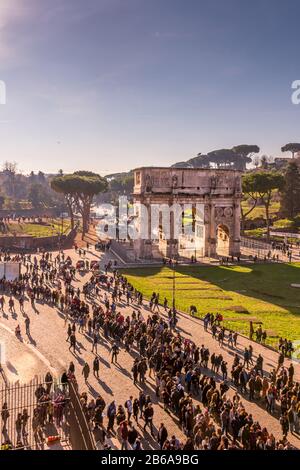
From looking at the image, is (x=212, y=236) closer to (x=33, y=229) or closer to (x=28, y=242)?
(x=28, y=242)

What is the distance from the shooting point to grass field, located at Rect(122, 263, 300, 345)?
2950 centimetres

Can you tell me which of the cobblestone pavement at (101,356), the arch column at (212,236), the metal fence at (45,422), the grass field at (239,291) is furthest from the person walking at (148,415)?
the arch column at (212,236)

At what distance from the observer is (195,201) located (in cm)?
5619

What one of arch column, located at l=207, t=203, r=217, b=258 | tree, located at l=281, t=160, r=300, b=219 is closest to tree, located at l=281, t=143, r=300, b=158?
tree, located at l=281, t=160, r=300, b=219

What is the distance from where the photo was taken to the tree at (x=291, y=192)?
78625mm

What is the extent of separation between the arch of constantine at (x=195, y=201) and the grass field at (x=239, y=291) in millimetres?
7026

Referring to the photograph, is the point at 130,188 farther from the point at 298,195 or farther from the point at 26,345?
the point at 26,345

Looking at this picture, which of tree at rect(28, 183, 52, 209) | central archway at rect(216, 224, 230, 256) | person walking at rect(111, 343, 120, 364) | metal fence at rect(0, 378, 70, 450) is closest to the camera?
metal fence at rect(0, 378, 70, 450)

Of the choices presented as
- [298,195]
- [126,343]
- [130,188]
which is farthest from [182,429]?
[130,188]

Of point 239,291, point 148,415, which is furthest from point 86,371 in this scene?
point 239,291

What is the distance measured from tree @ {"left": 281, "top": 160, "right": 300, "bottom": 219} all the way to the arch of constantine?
25.2 metres

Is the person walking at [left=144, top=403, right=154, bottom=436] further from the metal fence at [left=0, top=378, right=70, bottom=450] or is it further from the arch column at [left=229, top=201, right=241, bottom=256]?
the arch column at [left=229, top=201, right=241, bottom=256]

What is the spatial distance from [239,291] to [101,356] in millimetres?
19516

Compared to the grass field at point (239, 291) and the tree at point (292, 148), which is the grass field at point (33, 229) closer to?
the grass field at point (239, 291)
